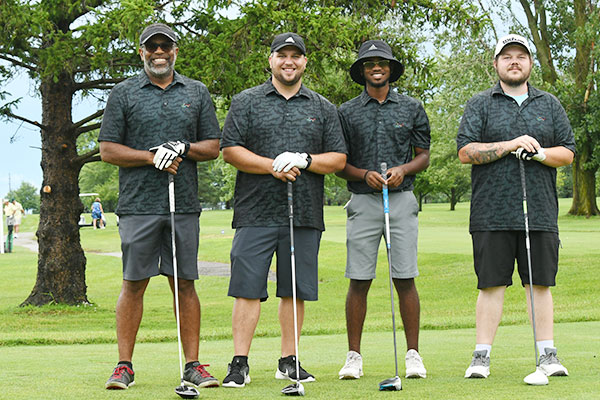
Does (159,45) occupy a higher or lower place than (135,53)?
lower

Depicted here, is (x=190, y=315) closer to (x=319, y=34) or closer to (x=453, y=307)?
(x=319, y=34)

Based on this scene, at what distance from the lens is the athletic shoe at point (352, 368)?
5.52 metres

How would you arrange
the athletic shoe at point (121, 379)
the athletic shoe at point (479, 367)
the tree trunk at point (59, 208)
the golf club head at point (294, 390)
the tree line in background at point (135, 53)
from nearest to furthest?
the golf club head at point (294, 390), the athletic shoe at point (121, 379), the athletic shoe at point (479, 367), the tree line in background at point (135, 53), the tree trunk at point (59, 208)

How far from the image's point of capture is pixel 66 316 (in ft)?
47.9

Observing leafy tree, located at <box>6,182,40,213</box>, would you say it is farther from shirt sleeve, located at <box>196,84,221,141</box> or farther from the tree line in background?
shirt sleeve, located at <box>196,84,221,141</box>

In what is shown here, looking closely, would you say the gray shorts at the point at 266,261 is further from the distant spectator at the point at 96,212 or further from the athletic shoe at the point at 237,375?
the distant spectator at the point at 96,212

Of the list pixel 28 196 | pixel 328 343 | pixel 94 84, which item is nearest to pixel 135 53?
pixel 94 84

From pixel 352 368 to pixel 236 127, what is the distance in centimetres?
176

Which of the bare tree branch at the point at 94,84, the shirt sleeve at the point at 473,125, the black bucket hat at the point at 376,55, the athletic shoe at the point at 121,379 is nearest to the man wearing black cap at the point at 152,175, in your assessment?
the athletic shoe at the point at 121,379

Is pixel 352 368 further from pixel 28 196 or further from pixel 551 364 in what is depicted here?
pixel 28 196

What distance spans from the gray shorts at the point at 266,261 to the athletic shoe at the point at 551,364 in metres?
1.55

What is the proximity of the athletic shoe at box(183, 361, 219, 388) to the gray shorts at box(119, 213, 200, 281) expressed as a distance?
1.92ft

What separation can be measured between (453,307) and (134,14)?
7.92 meters

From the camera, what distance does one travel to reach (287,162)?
547 centimetres
